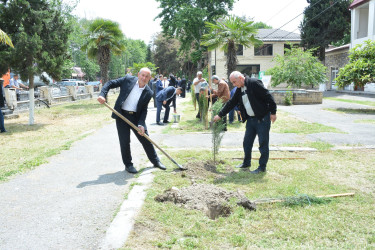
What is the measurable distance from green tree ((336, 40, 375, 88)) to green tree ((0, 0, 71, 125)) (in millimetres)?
12610

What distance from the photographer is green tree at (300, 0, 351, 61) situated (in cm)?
3350

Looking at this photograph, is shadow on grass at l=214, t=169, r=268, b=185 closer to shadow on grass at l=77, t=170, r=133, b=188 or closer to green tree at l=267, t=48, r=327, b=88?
shadow on grass at l=77, t=170, r=133, b=188

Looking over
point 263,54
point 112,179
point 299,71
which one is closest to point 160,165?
point 112,179

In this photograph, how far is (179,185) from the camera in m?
5.03

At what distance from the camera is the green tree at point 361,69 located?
47.8ft

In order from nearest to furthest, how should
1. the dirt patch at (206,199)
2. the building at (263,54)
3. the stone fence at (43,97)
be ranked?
Result: the dirt patch at (206,199) → the stone fence at (43,97) → the building at (263,54)

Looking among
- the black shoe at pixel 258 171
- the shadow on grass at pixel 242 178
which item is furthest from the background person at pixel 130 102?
the black shoe at pixel 258 171

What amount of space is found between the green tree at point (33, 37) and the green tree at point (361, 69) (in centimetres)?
1261

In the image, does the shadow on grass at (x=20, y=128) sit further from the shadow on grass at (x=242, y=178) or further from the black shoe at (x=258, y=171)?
the black shoe at (x=258, y=171)

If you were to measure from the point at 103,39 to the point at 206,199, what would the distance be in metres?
19.8

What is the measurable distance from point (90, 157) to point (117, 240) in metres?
4.15

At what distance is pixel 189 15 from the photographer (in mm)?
37125

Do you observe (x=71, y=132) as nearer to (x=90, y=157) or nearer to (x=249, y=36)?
(x=90, y=157)

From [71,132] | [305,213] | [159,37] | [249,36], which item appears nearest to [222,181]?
[305,213]
